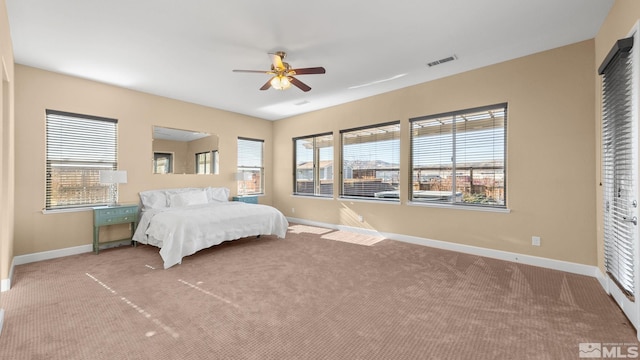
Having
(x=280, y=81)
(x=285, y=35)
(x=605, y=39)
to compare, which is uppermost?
(x=285, y=35)

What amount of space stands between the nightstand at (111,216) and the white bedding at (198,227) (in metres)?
0.17

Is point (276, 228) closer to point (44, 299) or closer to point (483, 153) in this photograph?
point (44, 299)

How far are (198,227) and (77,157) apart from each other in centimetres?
249

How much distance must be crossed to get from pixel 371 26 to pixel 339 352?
3.14 metres

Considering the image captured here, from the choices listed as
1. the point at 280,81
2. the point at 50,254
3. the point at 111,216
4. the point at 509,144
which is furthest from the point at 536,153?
the point at 50,254

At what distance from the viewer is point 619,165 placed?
8.32 ft

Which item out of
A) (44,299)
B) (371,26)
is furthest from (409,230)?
(44,299)

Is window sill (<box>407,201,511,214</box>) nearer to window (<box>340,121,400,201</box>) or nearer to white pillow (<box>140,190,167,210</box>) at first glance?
window (<box>340,121,400,201</box>)

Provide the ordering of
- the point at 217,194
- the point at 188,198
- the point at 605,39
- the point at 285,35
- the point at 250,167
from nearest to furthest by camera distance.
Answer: the point at 605,39
the point at 285,35
the point at 188,198
the point at 217,194
the point at 250,167

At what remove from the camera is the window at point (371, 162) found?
5316mm

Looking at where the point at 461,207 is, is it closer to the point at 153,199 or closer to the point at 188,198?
the point at 188,198

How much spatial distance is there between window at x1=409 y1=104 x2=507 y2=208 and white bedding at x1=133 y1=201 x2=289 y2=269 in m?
2.80

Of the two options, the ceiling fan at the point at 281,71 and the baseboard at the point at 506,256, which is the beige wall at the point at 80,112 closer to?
the ceiling fan at the point at 281,71

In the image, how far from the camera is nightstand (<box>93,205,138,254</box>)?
4.27 metres
